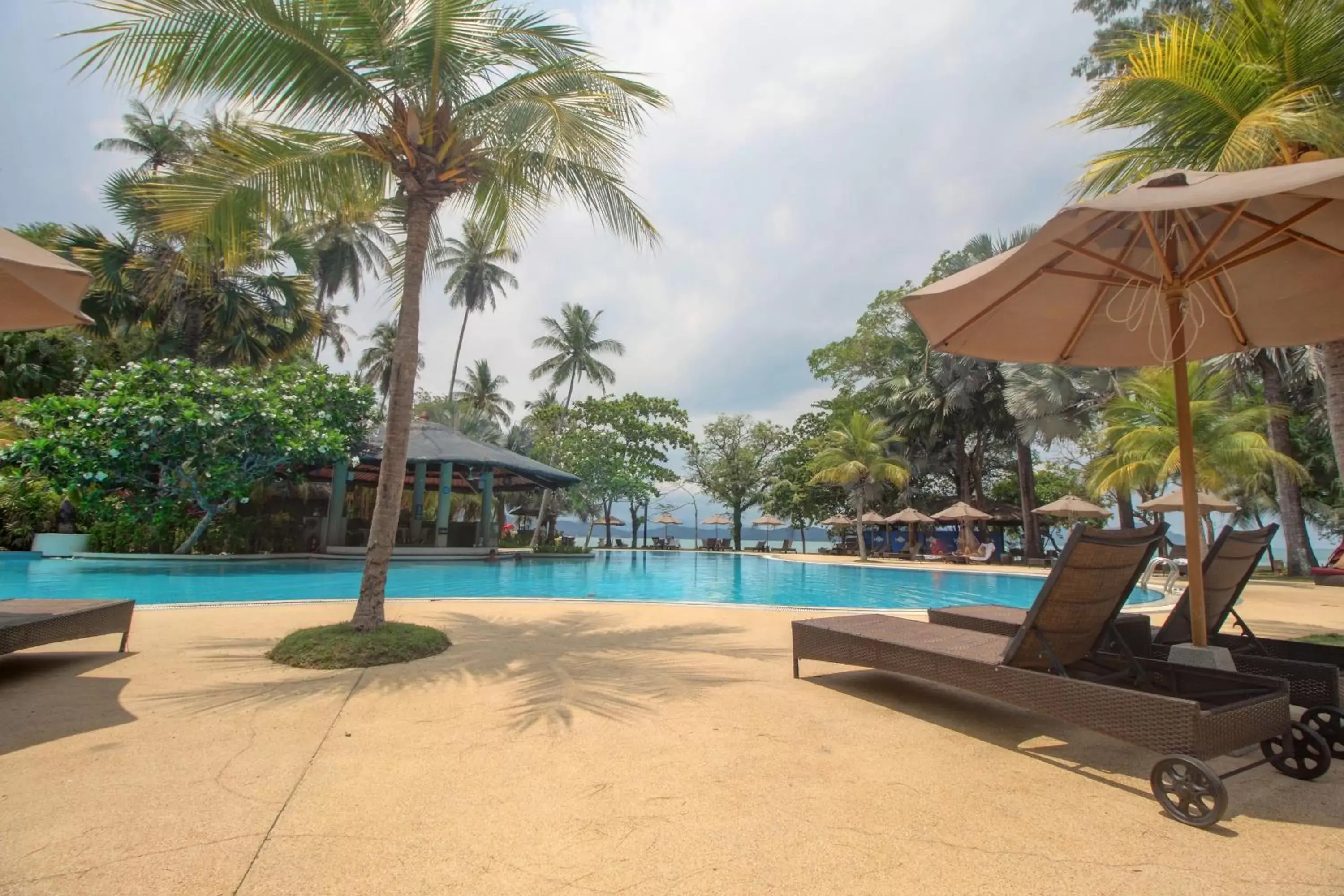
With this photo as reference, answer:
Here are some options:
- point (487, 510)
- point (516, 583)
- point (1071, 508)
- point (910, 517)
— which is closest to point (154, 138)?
point (487, 510)

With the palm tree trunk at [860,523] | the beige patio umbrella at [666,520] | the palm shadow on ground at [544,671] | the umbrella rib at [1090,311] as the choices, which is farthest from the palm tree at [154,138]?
the beige patio umbrella at [666,520]

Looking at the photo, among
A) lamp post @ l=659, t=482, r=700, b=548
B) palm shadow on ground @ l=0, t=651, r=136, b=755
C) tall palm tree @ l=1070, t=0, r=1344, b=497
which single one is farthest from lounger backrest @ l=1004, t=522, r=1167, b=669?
lamp post @ l=659, t=482, r=700, b=548

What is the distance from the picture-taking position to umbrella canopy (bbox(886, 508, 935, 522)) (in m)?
22.9

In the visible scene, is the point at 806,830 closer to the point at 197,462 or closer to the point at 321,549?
the point at 197,462

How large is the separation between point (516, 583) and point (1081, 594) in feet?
42.1

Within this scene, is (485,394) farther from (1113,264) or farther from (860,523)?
(1113,264)

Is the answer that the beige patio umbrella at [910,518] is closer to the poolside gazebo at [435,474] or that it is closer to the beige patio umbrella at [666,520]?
the poolside gazebo at [435,474]

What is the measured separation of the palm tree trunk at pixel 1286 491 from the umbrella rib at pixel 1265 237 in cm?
1517

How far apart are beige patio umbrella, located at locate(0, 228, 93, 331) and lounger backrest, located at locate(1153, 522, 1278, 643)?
20.3ft

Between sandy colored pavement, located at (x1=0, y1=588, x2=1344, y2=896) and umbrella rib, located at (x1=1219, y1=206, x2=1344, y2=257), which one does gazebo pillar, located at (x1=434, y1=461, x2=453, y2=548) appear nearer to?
sandy colored pavement, located at (x1=0, y1=588, x2=1344, y2=896)

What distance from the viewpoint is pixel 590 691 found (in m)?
3.71

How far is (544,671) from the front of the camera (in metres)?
4.21

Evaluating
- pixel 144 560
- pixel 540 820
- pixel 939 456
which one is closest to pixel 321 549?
pixel 144 560

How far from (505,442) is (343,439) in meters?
24.6
